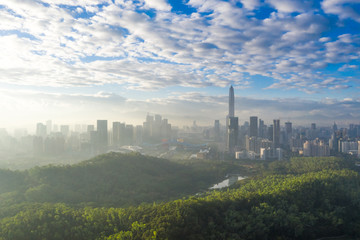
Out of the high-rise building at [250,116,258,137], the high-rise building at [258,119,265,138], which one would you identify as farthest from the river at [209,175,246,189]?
the high-rise building at [258,119,265,138]

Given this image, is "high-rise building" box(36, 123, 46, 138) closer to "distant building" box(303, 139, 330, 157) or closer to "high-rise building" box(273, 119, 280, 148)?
"high-rise building" box(273, 119, 280, 148)

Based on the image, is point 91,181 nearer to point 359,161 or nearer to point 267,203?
point 267,203

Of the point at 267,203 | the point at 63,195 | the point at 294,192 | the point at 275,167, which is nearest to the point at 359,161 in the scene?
the point at 275,167

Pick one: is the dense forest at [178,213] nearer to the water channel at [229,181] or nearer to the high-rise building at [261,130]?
the water channel at [229,181]

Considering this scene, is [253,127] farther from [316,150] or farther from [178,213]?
[178,213]

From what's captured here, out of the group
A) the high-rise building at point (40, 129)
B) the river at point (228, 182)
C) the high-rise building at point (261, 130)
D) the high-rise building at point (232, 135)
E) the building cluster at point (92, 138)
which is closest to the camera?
the river at point (228, 182)

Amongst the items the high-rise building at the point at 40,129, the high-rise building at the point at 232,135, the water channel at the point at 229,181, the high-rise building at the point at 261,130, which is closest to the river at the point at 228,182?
the water channel at the point at 229,181

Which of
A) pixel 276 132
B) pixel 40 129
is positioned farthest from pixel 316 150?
pixel 40 129
